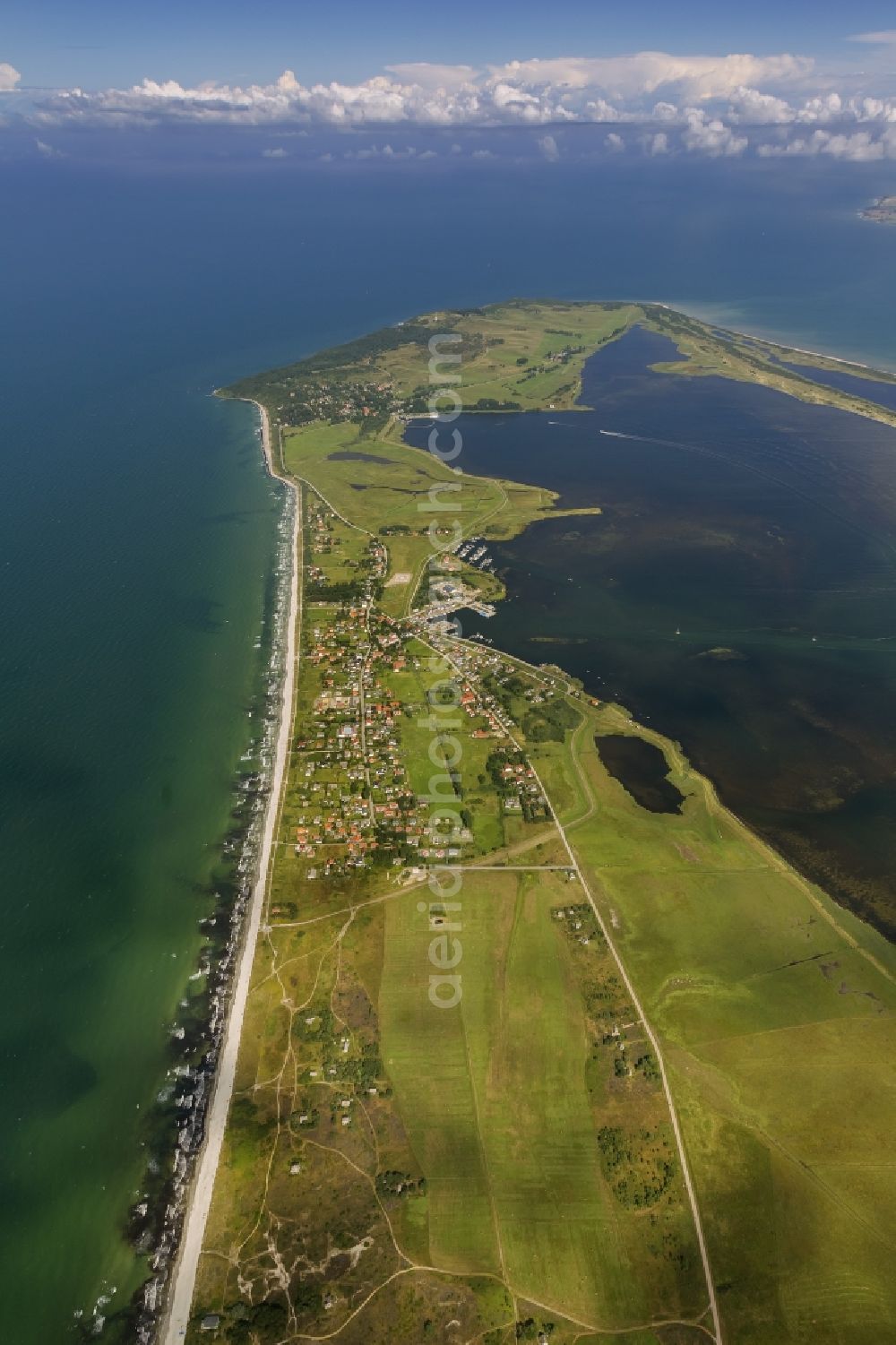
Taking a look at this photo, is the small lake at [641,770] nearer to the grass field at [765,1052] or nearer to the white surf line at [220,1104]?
the grass field at [765,1052]

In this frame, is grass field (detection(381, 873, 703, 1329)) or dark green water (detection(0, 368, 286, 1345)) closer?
grass field (detection(381, 873, 703, 1329))

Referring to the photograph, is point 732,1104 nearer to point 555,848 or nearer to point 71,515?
point 555,848

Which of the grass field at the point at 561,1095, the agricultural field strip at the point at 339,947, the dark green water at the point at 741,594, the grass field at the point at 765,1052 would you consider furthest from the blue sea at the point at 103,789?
the dark green water at the point at 741,594

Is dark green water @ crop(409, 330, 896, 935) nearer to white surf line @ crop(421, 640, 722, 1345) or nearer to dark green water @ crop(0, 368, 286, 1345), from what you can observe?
white surf line @ crop(421, 640, 722, 1345)

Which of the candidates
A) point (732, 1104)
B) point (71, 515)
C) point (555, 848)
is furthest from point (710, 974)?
point (71, 515)

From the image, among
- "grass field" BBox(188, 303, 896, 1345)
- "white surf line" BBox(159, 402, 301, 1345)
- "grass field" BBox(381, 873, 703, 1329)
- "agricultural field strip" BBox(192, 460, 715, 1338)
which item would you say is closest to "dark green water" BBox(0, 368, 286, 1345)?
"white surf line" BBox(159, 402, 301, 1345)

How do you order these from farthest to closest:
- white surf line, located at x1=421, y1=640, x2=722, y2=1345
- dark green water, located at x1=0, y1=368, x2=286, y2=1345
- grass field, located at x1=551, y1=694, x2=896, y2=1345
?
dark green water, located at x1=0, y1=368, x2=286, y2=1345
grass field, located at x1=551, y1=694, x2=896, y2=1345
white surf line, located at x1=421, y1=640, x2=722, y2=1345

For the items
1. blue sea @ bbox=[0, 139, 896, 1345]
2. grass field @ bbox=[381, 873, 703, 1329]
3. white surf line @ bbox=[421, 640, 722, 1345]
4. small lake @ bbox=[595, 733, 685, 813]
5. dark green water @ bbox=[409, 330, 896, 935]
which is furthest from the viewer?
dark green water @ bbox=[409, 330, 896, 935]

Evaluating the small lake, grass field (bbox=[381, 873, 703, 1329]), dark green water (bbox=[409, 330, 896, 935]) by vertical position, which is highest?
dark green water (bbox=[409, 330, 896, 935])
